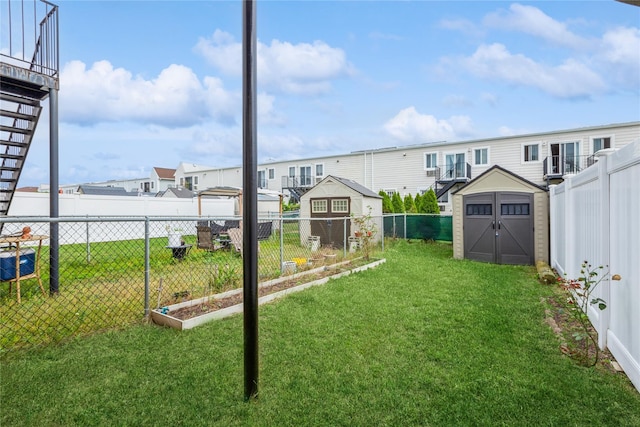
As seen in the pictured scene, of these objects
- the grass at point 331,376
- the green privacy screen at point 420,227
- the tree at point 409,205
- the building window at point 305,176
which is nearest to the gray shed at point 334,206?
the green privacy screen at point 420,227

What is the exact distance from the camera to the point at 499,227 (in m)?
8.77

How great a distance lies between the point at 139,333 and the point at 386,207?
1454 cm

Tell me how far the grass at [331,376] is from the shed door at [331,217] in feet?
23.5

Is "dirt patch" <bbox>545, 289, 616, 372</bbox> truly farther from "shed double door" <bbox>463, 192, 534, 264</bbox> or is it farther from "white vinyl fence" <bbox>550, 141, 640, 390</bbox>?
"shed double door" <bbox>463, 192, 534, 264</bbox>

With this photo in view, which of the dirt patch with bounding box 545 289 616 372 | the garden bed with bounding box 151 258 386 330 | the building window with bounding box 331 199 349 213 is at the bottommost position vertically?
the dirt patch with bounding box 545 289 616 372

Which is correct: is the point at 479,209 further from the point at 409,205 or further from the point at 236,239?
the point at 409,205

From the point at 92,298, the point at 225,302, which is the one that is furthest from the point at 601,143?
the point at 92,298

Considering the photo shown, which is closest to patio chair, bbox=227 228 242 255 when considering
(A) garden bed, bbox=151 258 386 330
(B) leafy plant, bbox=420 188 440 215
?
(A) garden bed, bbox=151 258 386 330

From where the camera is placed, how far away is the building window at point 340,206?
11742mm

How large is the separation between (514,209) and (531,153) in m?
11.7

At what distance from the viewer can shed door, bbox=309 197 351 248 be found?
11.6m

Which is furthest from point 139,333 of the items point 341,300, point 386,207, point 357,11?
point 386,207

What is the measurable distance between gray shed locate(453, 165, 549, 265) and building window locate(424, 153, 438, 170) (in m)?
11.4

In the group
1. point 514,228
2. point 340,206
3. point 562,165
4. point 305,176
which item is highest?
point 305,176
